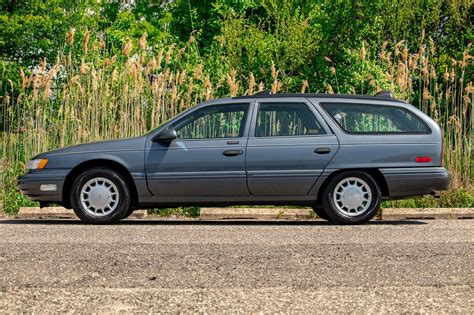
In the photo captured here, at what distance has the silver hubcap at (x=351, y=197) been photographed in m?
11.6

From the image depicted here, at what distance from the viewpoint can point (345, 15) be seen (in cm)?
2984

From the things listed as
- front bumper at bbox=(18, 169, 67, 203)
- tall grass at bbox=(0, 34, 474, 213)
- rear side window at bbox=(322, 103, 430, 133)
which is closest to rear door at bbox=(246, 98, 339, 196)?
rear side window at bbox=(322, 103, 430, 133)

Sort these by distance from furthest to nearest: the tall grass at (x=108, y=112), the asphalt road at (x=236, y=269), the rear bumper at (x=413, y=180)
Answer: the tall grass at (x=108, y=112), the rear bumper at (x=413, y=180), the asphalt road at (x=236, y=269)

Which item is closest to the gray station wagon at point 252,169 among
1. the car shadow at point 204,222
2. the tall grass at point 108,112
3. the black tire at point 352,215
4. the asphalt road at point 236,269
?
the black tire at point 352,215

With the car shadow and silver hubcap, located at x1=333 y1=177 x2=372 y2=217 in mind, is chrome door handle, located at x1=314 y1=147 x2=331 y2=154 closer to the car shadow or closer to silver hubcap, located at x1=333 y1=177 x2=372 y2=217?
silver hubcap, located at x1=333 y1=177 x2=372 y2=217

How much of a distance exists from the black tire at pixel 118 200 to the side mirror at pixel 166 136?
62 cm

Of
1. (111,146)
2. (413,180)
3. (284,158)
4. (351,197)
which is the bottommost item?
(351,197)

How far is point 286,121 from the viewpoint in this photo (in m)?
11.9

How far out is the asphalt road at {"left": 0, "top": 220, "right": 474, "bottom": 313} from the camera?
579cm

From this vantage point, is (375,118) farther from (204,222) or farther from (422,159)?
(204,222)

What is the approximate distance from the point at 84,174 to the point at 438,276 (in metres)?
5.70

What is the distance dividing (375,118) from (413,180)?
Answer: 89cm

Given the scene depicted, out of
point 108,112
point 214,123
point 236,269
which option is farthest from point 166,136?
point 236,269

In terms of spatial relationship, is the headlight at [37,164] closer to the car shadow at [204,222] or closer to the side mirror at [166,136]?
the car shadow at [204,222]
